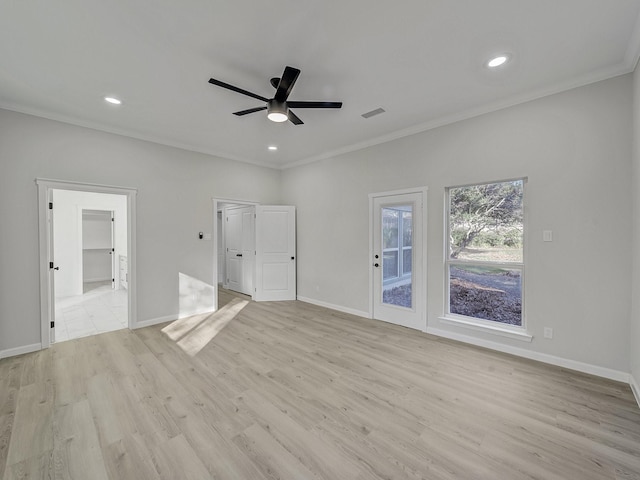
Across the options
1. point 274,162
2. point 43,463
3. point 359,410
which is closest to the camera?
point 43,463

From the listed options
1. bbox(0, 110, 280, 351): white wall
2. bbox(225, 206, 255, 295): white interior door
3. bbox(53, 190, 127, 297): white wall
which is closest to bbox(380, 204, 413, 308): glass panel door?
bbox(0, 110, 280, 351): white wall

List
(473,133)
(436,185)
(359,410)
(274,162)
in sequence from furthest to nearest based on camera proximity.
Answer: (274,162)
(436,185)
(473,133)
(359,410)

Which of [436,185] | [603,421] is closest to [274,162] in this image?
[436,185]

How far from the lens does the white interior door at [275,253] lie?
18.9 feet

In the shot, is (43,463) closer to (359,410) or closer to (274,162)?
(359,410)

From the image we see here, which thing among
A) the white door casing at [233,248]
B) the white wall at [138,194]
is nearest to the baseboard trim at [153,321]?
the white wall at [138,194]

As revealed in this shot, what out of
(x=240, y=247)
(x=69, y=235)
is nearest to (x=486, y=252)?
(x=240, y=247)

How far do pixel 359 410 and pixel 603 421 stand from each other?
1.86 m

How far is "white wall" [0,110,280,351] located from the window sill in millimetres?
4044

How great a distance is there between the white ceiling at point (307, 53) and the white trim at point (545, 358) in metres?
2.88

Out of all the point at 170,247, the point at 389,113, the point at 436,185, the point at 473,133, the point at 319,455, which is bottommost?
the point at 319,455

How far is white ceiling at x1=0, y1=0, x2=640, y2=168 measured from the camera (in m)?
1.95

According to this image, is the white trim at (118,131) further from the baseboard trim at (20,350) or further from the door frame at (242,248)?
the baseboard trim at (20,350)

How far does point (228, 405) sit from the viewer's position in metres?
2.30
